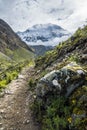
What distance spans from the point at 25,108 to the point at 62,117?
5573 mm

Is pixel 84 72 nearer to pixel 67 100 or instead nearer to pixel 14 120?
pixel 67 100

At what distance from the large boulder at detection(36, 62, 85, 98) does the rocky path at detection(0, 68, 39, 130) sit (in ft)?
6.55

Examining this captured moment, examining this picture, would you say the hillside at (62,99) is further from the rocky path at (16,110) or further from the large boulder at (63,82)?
the rocky path at (16,110)

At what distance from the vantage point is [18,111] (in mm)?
20719

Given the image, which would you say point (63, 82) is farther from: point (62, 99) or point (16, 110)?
point (16, 110)

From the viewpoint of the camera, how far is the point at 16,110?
68.8 ft

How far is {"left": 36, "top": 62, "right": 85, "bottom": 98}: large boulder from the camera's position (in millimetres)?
17531

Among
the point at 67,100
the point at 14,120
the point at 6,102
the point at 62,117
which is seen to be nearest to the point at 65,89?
the point at 67,100

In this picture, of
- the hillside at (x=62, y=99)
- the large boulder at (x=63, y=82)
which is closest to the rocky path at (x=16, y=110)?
the hillside at (x=62, y=99)

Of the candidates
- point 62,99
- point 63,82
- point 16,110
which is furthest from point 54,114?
point 16,110

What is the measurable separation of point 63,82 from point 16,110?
197 inches

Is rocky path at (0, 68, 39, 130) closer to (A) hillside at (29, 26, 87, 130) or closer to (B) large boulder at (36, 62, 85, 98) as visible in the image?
(A) hillside at (29, 26, 87, 130)

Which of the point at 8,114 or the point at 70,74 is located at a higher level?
the point at 70,74

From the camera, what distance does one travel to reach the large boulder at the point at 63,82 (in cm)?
1753
